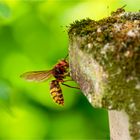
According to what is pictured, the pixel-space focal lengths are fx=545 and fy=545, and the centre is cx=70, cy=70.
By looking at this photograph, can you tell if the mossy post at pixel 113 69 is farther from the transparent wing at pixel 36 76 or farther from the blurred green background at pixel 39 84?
the blurred green background at pixel 39 84

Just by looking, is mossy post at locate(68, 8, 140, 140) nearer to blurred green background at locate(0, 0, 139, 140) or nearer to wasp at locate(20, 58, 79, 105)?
wasp at locate(20, 58, 79, 105)

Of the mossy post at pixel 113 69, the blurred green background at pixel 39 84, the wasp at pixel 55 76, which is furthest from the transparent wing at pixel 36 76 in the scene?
the blurred green background at pixel 39 84

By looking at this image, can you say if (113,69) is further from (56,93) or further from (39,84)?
(39,84)

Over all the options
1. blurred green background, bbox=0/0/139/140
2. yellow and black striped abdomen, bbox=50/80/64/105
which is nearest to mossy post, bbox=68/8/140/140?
yellow and black striped abdomen, bbox=50/80/64/105

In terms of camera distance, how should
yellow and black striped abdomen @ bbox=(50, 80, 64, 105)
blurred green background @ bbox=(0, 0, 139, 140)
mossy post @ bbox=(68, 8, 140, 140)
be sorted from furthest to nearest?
blurred green background @ bbox=(0, 0, 139, 140) → yellow and black striped abdomen @ bbox=(50, 80, 64, 105) → mossy post @ bbox=(68, 8, 140, 140)

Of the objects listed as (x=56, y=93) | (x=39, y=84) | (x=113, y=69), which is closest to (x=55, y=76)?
(x=56, y=93)

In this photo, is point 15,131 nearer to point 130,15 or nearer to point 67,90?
point 67,90
